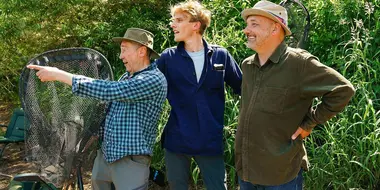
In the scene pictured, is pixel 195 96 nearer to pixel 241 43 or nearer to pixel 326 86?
pixel 326 86

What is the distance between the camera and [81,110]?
12.2 feet

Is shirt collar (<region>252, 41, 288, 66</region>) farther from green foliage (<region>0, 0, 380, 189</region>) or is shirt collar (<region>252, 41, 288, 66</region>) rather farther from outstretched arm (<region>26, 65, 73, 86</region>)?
green foliage (<region>0, 0, 380, 189</region>)

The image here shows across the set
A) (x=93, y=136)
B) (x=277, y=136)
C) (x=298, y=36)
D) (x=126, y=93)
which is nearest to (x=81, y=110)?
(x=93, y=136)

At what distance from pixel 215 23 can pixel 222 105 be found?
7.35 feet

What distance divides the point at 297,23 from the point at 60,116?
1912 mm

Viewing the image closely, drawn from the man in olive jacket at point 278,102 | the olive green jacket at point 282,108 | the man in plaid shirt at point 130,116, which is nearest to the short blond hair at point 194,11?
the man in plaid shirt at point 130,116

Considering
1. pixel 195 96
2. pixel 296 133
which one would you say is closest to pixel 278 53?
pixel 296 133

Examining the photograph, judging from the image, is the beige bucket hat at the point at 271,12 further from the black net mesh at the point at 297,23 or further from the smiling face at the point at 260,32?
the black net mesh at the point at 297,23

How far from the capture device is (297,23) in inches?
170

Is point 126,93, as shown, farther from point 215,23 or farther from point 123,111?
point 215,23

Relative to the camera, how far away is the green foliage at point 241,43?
4641 millimetres

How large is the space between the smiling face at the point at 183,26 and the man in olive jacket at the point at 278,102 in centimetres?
70

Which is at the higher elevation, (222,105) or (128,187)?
(222,105)

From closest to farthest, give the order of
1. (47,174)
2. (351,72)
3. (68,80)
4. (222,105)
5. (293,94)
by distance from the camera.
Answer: (293,94) → (68,80) → (47,174) → (222,105) → (351,72)
